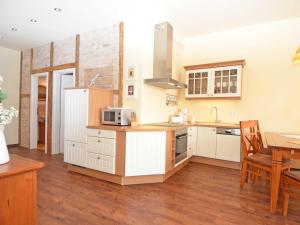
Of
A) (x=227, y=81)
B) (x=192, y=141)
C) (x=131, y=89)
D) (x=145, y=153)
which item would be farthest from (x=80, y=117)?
(x=227, y=81)

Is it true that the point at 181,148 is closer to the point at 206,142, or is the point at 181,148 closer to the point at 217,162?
the point at 206,142

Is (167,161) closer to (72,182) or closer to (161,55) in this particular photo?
(72,182)

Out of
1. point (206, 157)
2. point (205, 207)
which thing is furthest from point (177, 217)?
point (206, 157)

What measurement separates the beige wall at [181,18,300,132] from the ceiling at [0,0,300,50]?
0.76 ft

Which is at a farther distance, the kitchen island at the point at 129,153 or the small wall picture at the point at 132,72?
the small wall picture at the point at 132,72

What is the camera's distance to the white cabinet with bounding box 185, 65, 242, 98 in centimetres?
368

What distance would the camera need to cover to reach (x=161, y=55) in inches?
137

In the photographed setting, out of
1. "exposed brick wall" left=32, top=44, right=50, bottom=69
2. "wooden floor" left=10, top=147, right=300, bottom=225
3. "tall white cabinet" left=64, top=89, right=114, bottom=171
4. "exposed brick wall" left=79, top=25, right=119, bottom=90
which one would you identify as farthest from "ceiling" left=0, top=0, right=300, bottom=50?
"wooden floor" left=10, top=147, right=300, bottom=225

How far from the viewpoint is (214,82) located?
12.8 feet

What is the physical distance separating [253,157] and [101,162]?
2.17 m

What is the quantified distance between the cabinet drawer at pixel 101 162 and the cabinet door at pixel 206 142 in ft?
6.33

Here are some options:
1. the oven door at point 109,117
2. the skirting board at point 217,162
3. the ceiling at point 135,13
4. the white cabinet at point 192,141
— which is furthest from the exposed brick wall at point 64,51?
the skirting board at point 217,162

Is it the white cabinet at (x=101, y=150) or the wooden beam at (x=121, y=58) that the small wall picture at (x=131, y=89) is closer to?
the wooden beam at (x=121, y=58)

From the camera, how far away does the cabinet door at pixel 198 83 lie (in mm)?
3971
